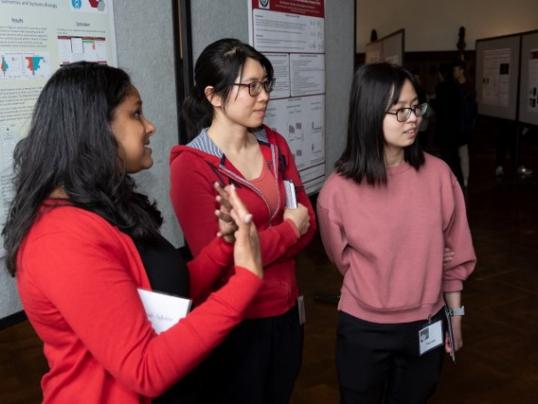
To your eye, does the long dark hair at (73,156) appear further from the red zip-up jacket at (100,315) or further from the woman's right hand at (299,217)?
the woman's right hand at (299,217)

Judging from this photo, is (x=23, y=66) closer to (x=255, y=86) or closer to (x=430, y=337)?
(x=255, y=86)

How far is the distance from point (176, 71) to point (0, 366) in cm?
213

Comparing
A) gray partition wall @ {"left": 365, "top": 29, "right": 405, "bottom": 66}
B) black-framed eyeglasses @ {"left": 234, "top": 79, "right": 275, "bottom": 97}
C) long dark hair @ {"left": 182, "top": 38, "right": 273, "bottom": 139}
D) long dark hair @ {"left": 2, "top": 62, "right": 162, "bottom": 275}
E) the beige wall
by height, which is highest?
the beige wall

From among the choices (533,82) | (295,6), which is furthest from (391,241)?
(533,82)

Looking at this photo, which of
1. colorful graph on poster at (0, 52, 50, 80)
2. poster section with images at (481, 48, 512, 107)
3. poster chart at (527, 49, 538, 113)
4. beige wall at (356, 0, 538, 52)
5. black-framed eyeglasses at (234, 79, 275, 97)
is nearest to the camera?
colorful graph on poster at (0, 52, 50, 80)

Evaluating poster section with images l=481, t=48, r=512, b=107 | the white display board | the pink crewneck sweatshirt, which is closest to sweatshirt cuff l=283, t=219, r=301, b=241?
the pink crewneck sweatshirt

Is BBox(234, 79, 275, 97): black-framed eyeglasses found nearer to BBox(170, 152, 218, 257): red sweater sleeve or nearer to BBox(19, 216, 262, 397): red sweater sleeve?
BBox(170, 152, 218, 257): red sweater sleeve

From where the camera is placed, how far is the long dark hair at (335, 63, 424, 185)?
1.67 m

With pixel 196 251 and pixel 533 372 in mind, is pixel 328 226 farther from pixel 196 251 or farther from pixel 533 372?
pixel 533 372

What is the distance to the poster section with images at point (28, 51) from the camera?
1601 millimetres

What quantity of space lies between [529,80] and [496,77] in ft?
2.79

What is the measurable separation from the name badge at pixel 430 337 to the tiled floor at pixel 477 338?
43.8 inches

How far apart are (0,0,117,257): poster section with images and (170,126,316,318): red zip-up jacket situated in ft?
1.49

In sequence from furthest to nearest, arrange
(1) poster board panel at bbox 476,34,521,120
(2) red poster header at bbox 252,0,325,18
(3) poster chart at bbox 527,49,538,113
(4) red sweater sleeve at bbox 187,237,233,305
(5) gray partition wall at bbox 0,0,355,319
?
1. (1) poster board panel at bbox 476,34,521,120
2. (3) poster chart at bbox 527,49,538,113
3. (2) red poster header at bbox 252,0,325,18
4. (5) gray partition wall at bbox 0,0,355,319
5. (4) red sweater sleeve at bbox 187,237,233,305
